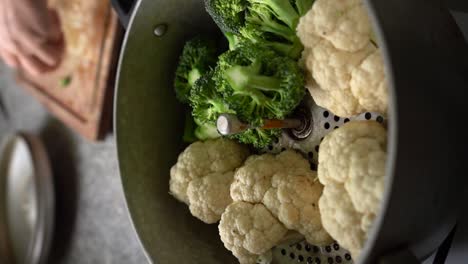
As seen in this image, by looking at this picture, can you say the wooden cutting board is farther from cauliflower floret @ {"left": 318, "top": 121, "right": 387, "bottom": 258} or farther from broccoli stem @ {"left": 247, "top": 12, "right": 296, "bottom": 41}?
cauliflower floret @ {"left": 318, "top": 121, "right": 387, "bottom": 258}

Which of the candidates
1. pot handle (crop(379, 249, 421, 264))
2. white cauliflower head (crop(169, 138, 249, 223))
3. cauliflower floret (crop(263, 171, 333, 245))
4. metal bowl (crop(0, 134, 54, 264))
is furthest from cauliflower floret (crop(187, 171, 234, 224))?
metal bowl (crop(0, 134, 54, 264))

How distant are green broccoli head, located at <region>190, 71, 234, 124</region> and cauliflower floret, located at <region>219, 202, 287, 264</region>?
0.14 meters

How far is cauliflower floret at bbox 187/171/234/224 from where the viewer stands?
2.64 feet

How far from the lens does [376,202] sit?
546 mm

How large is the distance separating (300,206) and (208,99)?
212 mm

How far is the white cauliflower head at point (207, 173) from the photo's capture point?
81 centimetres

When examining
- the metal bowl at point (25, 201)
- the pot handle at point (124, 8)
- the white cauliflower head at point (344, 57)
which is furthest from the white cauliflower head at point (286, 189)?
the metal bowl at point (25, 201)

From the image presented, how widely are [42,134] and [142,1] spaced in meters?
1.07

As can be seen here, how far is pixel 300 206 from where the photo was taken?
700 mm

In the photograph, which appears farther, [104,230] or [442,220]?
[104,230]

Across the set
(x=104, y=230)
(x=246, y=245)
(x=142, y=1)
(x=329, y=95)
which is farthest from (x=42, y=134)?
(x=329, y=95)

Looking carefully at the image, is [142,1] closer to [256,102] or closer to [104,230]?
[256,102]

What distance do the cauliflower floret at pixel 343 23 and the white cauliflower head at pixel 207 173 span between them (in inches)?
11.2

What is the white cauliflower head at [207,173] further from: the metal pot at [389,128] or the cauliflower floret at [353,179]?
the cauliflower floret at [353,179]
